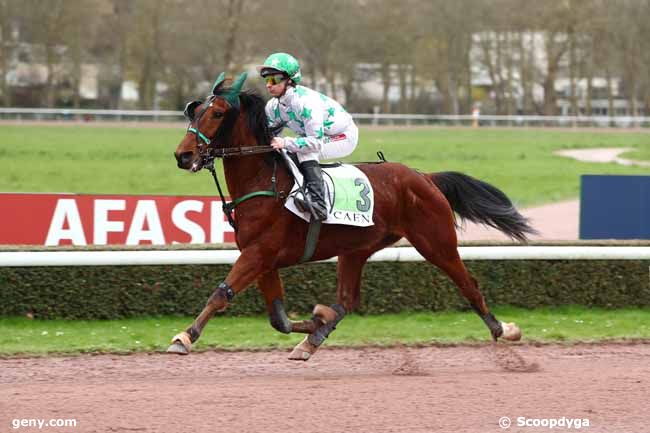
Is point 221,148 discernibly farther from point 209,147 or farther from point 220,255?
point 220,255

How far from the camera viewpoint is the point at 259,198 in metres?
5.72

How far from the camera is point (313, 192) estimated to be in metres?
5.80

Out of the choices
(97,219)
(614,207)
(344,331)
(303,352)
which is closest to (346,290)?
(303,352)

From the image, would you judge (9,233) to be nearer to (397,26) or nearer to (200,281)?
(200,281)

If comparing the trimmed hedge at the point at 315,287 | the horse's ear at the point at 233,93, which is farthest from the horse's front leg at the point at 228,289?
the trimmed hedge at the point at 315,287

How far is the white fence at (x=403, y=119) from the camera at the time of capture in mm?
32188

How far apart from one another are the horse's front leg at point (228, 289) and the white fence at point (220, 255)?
1645 mm

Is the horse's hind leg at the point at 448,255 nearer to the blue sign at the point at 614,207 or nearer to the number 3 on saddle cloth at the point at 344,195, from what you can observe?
the number 3 on saddle cloth at the point at 344,195

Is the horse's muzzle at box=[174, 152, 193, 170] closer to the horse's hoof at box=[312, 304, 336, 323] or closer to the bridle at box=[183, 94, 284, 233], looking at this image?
the bridle at box=[183, 94, 284, 233]

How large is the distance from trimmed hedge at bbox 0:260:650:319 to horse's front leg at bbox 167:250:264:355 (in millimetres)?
1997

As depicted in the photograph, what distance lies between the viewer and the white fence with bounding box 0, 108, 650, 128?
32.2m

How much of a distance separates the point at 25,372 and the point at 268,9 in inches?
1391

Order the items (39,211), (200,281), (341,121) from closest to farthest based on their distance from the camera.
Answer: (341,121), (200,281), (39,211)

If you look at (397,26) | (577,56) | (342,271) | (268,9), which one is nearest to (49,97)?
(268,9)
